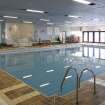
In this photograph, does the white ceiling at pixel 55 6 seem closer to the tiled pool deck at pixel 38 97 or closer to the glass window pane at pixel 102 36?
the tiled pool deck at pixel 38 97

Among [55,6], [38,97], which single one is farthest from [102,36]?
[38,97]

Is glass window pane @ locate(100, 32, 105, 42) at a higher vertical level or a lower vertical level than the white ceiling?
lower

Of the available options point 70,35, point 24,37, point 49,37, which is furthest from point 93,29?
point 24,37

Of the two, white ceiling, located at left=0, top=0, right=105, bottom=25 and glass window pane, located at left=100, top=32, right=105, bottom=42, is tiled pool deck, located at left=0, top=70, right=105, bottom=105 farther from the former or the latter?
glass window pane, located at left=100, top=32, right=105, bottom=42

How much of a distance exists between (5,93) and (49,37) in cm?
1723

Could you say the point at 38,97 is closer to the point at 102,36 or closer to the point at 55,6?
the point at 55,6

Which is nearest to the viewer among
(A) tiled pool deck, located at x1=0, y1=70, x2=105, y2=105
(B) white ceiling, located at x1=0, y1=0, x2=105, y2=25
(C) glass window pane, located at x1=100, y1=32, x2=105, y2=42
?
(A) tiled pool deck, located at x1=0, y1=70, x2=105, y2=105

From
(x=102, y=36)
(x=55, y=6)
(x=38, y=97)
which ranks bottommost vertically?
(x=38, y=97)

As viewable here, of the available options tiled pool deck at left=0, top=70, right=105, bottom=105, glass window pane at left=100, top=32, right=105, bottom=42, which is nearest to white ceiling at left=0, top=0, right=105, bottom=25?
tiled pool deck at left=0, top=70, right=105, bottom=105

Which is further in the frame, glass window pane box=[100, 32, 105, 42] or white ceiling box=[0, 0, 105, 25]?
glass window pane box=[100, 32, 105, 42]

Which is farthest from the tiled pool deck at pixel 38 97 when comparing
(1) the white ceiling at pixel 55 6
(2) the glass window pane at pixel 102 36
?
(2) the glass window pane at pixel 102 36

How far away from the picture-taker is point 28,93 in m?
3.94

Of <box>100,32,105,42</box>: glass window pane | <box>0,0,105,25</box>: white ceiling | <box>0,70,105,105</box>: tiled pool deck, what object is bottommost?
<box>0,70,105,105</box>: tiled pool deck

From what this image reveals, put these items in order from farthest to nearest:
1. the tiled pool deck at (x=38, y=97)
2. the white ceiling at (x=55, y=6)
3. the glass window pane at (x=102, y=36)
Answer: the glass window pane at (x=102, y=36) < the white ceiling at (x=55, y=6) < the tiled pool deck at (x=38, y=97)
